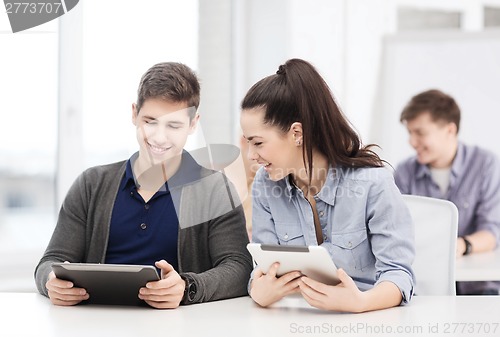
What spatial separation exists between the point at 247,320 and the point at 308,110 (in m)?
0.51

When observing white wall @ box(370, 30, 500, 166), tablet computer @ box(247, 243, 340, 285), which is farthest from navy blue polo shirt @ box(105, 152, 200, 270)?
white wall @ box(370, 30, 500, 166)

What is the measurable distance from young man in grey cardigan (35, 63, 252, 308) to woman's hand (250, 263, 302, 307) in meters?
0.18

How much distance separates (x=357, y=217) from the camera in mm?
1622

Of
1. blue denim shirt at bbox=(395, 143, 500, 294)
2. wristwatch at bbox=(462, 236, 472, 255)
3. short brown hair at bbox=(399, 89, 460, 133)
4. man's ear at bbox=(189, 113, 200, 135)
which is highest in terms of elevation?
man's ear at bbox=(189, 113, 200, 135)

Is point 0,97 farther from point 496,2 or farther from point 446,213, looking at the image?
point 496,2

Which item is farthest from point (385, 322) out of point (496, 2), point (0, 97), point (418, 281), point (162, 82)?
point (496, 2)

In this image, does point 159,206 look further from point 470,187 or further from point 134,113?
point 470,187

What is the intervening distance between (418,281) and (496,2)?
11.0 ft

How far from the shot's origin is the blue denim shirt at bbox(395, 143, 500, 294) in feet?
10.0

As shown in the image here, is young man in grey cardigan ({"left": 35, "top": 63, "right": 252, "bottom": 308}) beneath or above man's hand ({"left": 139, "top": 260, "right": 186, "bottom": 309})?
above

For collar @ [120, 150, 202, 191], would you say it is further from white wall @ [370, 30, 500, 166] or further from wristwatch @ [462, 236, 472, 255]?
white wall @ [370, 30, 500, 166]

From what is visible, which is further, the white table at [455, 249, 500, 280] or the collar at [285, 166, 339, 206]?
the white table at [455, 249, 500, 280]

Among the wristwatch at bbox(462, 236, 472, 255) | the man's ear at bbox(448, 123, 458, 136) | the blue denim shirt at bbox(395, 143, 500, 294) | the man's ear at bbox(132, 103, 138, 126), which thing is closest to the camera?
the man's ear at bbox(132, 103, 138, 126)

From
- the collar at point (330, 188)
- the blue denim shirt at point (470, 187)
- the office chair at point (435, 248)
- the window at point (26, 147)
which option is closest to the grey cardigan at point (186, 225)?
the collar at point (330, 188)
